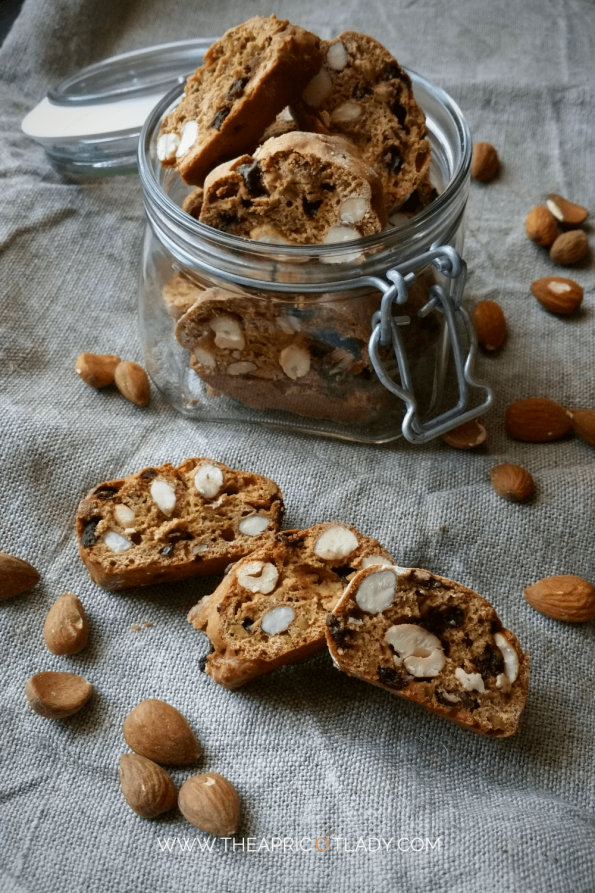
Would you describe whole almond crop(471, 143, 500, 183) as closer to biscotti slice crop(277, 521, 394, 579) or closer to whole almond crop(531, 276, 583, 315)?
whole almond crop(531, 276, 583, 315)

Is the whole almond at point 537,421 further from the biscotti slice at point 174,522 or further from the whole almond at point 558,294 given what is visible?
the biscotti slice at point 174,522

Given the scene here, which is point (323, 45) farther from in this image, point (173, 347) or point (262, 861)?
point (262, 861)

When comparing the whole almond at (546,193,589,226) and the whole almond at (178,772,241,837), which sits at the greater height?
the whole almond at (178,772,241,837)

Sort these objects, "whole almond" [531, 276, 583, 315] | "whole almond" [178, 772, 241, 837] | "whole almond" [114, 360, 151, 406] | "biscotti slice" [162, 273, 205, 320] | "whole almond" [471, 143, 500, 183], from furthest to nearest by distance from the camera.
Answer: "whole almond" [471, 143, 500, 183] < "whole almond" [531, 276, 583, 315] < "whole almond" [114, 360, 151, 406] < "biscotti slice" [162, 273, 205, 320] < "whole almond" [178, 772, 241, 837]

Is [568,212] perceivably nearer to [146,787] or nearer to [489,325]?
[489,325]

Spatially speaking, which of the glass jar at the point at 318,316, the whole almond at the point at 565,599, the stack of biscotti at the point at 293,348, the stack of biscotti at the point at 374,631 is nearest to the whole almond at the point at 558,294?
the glass jar at the point at 318,316

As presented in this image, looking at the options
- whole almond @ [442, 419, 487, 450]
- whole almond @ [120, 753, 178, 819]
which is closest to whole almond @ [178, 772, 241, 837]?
whole almond @ [120, 753, 178, 819]

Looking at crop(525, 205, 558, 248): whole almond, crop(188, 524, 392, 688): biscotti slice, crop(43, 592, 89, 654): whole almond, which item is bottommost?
crop(525, 205, 558, 248): whole almond

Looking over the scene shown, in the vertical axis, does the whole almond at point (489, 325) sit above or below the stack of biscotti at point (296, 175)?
below
